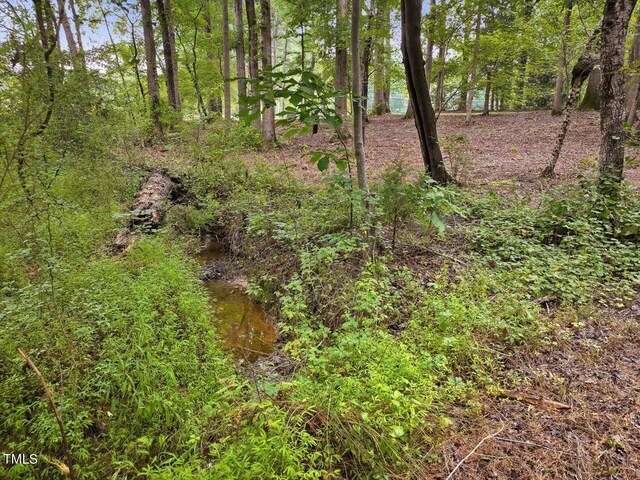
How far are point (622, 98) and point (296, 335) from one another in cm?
531

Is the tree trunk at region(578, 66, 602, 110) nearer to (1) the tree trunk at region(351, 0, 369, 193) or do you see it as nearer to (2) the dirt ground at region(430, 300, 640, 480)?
(1) the tree trunk at region(351, 0, 369, 193)

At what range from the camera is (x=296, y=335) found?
11.6 feet

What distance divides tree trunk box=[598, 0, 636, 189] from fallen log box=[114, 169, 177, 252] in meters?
6.76

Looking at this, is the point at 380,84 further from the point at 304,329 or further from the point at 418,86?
the point at 304,329

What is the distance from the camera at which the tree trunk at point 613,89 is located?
423 centimetres

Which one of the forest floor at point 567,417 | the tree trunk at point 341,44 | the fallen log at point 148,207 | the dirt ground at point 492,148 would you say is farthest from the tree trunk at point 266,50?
the forest floor at point 567,417

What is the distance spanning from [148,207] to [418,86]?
521cm

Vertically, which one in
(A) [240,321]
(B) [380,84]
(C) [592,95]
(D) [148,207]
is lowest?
(A) [240,321]

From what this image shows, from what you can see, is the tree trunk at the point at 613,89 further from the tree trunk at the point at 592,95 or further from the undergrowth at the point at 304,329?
the tree trunk at the point at 592,95

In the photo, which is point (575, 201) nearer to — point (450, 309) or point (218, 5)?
point (450, 309)

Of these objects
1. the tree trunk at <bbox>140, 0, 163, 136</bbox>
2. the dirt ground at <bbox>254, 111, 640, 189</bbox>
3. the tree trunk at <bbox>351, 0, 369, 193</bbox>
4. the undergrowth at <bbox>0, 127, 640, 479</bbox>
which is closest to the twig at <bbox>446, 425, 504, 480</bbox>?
the undergrowth at <bbox>0, 127, 640, 479</bbox>

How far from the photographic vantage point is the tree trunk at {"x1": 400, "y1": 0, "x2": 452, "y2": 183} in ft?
17.1

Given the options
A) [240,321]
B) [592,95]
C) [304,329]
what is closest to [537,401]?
[304,329]

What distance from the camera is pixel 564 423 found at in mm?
2131
